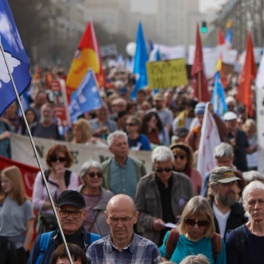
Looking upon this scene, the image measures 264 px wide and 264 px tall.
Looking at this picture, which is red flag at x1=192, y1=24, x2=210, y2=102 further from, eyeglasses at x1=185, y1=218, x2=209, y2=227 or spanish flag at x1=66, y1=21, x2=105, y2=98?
eyeglasses at x1=185, y1=218, x2=209, y2=227

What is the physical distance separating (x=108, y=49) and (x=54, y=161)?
41.3 metres

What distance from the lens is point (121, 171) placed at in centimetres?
832

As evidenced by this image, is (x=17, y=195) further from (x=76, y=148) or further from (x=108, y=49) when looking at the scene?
(x=108, y=49)

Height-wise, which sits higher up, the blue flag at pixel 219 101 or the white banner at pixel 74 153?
the blue flag at pixel 219 101

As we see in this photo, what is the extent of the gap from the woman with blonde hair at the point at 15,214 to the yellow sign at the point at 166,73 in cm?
839

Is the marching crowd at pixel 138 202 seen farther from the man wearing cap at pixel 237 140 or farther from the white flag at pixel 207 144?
the white flag at pixel 207 144

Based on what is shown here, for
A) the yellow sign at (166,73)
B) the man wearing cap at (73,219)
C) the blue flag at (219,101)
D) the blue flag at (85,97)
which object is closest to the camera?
the man wearing cap at (73,219)

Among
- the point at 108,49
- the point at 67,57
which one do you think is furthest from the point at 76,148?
the point at 67,57

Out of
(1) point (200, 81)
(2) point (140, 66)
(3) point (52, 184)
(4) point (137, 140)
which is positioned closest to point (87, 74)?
(1) point (200, 81)

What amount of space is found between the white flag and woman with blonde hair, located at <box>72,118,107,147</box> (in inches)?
46.4

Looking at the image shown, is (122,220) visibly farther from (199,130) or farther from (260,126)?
(199,130)

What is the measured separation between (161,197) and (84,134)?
3355 millimetres

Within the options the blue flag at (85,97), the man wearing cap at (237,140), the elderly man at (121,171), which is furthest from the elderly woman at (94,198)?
the blue flag at (85,97)

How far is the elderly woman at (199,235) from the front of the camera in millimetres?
5891
